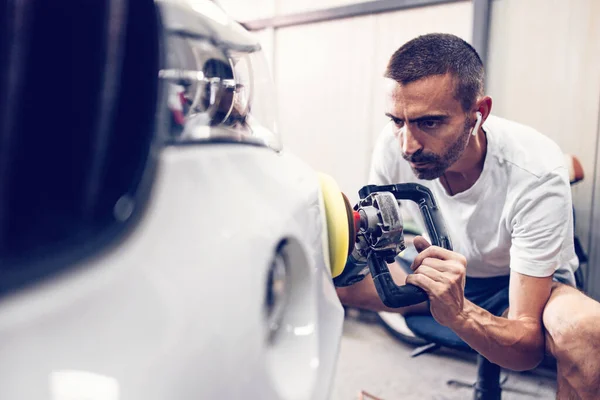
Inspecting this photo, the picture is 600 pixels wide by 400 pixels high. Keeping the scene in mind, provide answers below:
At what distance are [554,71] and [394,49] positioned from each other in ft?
2.30

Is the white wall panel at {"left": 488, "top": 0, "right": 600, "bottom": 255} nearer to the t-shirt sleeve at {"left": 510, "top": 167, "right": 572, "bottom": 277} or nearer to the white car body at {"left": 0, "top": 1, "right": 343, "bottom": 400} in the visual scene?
the t-shirt sleeve at {"left": 510, "top": 167, "right": 572, "bottom": 277}

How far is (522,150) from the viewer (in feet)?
4.49

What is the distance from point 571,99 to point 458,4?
64cm

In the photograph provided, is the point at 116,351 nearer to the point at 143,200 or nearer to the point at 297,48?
the point at 143,200

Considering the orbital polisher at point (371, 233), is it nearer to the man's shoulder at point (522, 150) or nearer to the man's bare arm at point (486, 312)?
the man's bare arm at point (486, 312)

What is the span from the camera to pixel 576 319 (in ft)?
3.80

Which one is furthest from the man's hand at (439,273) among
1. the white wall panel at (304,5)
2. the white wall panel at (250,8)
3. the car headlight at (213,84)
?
the white wall panel at (250,8)

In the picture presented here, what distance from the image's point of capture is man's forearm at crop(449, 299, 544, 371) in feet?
3.70

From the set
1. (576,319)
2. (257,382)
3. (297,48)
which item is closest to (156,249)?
(257,382)

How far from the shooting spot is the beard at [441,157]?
1316 mm

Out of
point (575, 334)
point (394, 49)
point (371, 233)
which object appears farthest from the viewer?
point (394, 49)

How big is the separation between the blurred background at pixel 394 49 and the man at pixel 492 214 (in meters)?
0.63

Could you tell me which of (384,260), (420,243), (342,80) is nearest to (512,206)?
(420,243)

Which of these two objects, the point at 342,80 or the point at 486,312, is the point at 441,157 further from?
the point at 342,80
